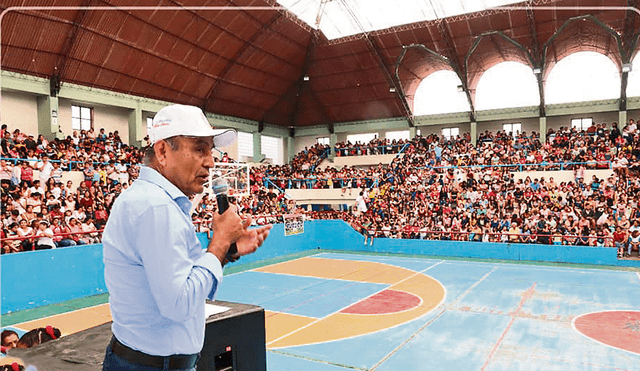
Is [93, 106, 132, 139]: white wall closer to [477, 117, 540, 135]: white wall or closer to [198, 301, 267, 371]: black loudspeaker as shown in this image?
[477, 117, 540, 135]: white wall

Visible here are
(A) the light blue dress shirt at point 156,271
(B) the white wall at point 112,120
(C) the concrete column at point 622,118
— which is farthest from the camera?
(C) the concrete column at point 622,118

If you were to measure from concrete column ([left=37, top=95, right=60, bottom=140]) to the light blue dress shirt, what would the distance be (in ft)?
80.4

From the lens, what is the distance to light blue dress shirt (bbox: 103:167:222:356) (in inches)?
69.1

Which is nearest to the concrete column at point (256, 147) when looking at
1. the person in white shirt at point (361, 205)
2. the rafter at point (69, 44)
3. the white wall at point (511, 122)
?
the person in white shirt at point (361, 205)

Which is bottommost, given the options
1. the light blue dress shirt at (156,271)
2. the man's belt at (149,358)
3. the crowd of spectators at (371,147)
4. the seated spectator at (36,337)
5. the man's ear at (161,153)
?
the seated spectator at (36,337)

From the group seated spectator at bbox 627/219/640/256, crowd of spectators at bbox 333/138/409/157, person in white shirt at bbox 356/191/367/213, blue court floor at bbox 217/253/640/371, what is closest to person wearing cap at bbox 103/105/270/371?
blue court floor at bbox 217/253/640/371

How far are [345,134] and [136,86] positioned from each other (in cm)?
1891

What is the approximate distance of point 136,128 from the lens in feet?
89.4

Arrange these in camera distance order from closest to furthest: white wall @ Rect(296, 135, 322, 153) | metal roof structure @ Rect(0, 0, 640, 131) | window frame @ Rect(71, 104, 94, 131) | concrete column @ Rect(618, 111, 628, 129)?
metal roof structure @ Rect(0, 0, 640, 131) < window frame @ Rect(71, 104, 94, 131) < concrete column @ Rect(618, 111, 628, 129) < white wall @ Rect(296, 135, 322, 153)

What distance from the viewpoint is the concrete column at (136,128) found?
1072 inches

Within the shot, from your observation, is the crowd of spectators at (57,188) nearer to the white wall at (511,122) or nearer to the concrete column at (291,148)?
the concrete column at (291,148)

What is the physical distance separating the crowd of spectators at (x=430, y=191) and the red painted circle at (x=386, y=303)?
7.52 meters

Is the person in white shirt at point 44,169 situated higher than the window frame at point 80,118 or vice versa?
the window frame at point 80,118

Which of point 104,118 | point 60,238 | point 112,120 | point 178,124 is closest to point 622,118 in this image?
point 60,238
